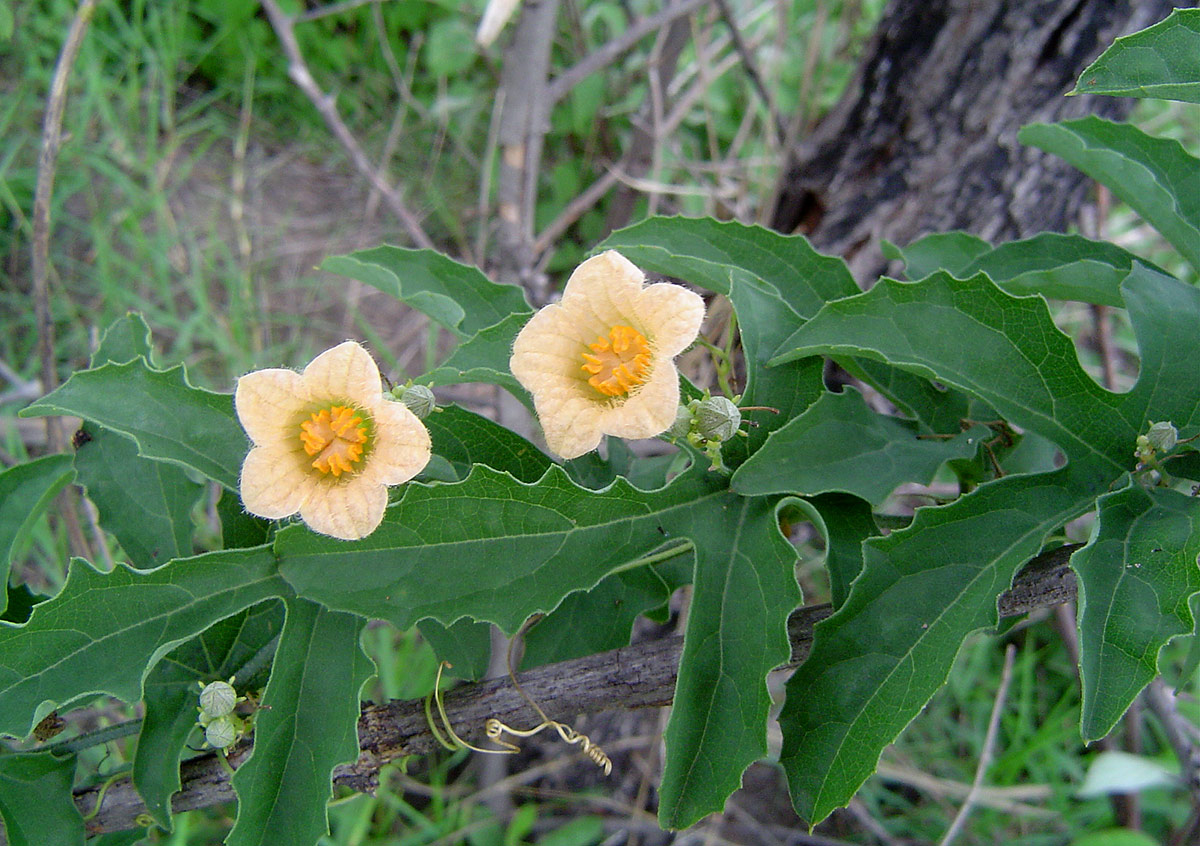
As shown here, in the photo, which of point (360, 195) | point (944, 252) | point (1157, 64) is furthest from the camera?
point (360, 195)

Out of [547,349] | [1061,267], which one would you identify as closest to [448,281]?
[547,349]

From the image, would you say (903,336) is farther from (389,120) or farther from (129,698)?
(389,120)

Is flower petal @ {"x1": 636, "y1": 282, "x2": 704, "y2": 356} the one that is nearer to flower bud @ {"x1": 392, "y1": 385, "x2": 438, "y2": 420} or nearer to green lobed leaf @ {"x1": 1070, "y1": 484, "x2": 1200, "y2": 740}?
flower bud @ {"x1": 392, "y1": 385, "x2": 438, "y2": 420}

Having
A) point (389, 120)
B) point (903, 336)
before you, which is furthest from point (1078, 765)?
point (389, 120)

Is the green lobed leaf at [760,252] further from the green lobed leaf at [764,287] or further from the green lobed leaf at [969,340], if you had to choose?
the green lobed leaf at [969,340]

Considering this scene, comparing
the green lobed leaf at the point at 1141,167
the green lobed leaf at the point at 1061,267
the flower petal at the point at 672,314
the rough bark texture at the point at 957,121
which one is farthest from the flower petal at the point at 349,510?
the rough bark texture at the point at 957,121

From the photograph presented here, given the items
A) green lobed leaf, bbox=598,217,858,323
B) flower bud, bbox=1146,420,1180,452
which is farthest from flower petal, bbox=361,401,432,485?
flower bud, bbox=1146,420,1180,452

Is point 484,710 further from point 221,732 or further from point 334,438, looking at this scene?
point 334,438
